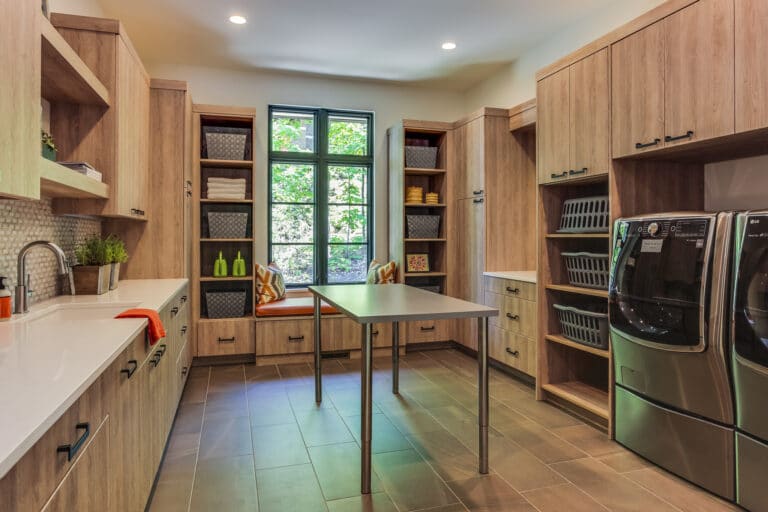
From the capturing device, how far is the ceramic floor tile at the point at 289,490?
210cm

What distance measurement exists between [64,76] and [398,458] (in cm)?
255

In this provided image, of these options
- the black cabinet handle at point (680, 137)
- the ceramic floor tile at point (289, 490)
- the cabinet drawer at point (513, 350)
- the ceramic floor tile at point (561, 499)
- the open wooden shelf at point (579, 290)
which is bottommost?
the ceramic floor tile at point (289, 490)

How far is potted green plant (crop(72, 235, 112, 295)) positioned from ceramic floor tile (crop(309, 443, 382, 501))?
1.59 m

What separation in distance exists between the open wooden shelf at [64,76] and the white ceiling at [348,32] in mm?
1363

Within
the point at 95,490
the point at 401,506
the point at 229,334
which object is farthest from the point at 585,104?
the point at 229,334

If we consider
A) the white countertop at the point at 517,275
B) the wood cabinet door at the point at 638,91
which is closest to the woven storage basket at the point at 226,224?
the white countertop at the point at 517,275

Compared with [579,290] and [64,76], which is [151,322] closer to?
[64,76]

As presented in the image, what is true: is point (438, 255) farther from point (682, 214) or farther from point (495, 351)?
Answer: point (682, 214)

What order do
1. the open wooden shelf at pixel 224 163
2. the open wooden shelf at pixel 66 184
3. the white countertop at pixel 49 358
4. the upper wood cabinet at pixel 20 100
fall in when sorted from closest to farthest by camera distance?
the white countertop at pixel 49 358, the upper wood cabinet at pixel 20 100, the open wooden shelf at pixel 66 184, the open wooden shelf at pixel 224 163

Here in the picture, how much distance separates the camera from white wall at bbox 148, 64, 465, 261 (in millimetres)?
4906

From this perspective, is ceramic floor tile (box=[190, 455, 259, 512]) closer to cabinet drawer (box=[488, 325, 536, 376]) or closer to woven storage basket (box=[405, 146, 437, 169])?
cabinet drawer (box=[488, 325, 536, 376])

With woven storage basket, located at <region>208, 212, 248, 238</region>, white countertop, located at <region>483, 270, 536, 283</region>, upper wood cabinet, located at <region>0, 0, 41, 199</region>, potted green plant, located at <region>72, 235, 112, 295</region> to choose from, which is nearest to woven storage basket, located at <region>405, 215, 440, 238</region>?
white countertop, located at <region>483, 270, 536, 283</region>

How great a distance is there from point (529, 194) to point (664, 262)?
2303 millimetres

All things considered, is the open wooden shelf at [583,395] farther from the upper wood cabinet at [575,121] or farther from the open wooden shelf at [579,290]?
the upper wood cabinet at [575,121]
